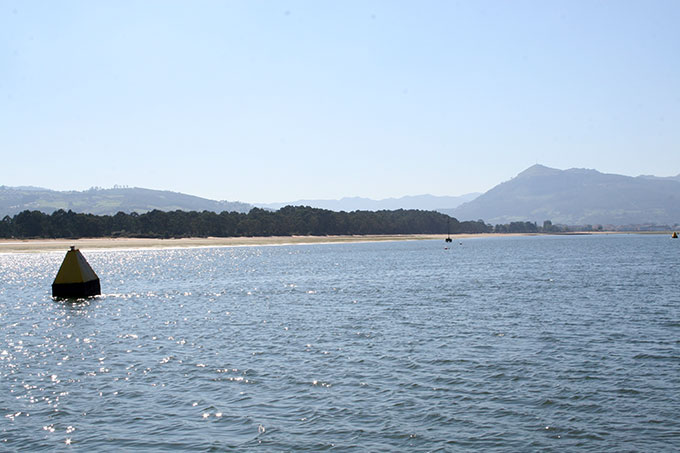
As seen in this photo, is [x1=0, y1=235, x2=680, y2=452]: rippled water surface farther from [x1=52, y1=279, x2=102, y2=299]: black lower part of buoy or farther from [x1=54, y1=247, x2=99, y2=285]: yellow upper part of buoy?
[x1=54, y1=247, x2=99, y2=285]: yellow upper part of buoy

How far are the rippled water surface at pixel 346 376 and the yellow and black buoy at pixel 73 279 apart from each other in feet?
21.2

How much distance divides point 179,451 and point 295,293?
44.6 m

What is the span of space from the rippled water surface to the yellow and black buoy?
21.2 feet

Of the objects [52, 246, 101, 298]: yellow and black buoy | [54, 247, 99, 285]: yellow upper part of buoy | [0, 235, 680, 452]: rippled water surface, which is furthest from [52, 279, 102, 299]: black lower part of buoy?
[0, 235, 680, 452]: rippled water surface

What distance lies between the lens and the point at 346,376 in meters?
24.0

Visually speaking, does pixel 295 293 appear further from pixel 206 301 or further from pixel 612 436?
pixel 612 436

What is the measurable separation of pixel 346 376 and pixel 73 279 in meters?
41.6

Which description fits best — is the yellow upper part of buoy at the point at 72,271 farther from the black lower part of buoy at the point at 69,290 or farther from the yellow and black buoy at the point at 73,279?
the black lower part of buoy at the point at 69,290

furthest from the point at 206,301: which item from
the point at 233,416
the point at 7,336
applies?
the point at 233,416

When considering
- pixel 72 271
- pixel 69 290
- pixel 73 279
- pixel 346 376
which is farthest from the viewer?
pixel 72 271

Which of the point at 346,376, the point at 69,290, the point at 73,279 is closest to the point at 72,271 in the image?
the point at 73,279

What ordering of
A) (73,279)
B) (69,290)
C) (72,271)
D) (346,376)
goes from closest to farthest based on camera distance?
(346,376)
(69,290)
(73,279)
(72,271)

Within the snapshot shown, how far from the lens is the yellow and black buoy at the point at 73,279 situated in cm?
5653

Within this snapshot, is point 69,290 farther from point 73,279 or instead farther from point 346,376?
point 346,376
